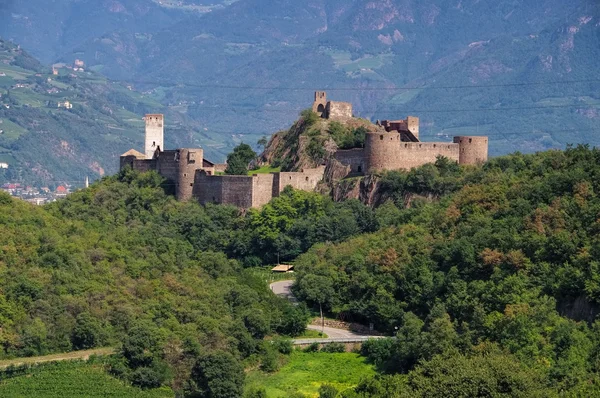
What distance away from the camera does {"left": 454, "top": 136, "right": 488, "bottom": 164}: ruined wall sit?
270 ft

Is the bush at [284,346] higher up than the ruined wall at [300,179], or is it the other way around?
the ruined wall at [300,179]

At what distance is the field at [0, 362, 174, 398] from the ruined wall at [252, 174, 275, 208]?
2354cm

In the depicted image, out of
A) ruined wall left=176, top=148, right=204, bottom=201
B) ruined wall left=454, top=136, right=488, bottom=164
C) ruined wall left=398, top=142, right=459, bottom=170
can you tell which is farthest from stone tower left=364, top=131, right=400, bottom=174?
ruined wall left=176, top=148, right=204, bottom=201

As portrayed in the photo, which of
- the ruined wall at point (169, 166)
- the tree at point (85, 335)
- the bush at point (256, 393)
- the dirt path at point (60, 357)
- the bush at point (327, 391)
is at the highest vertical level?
the ruined wall at point (169, 166)

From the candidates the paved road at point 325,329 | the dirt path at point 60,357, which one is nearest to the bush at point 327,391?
the paved road at point 325,329

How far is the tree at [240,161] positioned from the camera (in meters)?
85.9

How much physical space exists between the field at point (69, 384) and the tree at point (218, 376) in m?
1.41

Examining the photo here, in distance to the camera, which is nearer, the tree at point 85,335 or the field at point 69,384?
the field at point 69,384

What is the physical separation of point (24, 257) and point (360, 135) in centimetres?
2176

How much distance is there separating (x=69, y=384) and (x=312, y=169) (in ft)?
93.7

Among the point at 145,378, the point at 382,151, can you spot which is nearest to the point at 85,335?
the point at 145,378

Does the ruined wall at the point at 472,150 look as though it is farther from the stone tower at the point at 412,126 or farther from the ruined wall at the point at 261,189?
the ruined wall at the point at 261,189

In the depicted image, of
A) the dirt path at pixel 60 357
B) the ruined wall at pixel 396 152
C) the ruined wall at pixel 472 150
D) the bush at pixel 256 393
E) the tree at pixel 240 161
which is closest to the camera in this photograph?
the bush at pixel 256 393

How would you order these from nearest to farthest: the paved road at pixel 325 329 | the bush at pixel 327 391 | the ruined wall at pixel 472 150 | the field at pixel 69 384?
the bush at pixel 327 391 → the field at pixel 69 384 → the paved road at pixel 325 329 → the ruined wall at pixel 472 150
